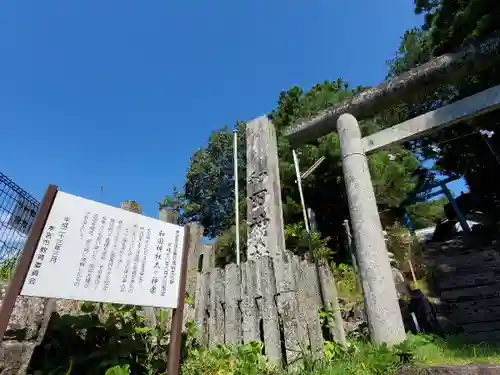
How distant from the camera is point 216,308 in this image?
368cm

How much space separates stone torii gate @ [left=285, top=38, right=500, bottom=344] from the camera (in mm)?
3855

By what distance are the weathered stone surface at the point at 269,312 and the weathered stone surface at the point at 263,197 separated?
107 mm

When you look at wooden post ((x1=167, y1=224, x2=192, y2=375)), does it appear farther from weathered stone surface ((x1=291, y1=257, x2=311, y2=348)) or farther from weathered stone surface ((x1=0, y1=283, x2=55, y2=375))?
weathered stone surface ((x1=291, y1=257, x2=311, y2=348))

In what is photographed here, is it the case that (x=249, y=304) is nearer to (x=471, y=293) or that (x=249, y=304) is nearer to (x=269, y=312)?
(x=269, y=312)

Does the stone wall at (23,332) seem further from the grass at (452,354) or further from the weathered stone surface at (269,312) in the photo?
the grass at (452,354)

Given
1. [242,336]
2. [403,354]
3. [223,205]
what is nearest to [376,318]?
[403,354]

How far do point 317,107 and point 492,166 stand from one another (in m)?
5.27

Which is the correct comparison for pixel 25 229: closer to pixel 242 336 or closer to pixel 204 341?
pixel 204 341

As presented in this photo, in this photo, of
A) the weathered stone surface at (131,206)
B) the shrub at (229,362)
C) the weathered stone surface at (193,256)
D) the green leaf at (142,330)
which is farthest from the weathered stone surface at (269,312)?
the weathered stone surface at (131,206)

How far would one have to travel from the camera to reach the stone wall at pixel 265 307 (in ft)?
10.4

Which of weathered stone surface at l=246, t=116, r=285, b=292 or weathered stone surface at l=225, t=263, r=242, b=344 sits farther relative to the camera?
weathered stone surface at l=246, t=116, r=285, b=292

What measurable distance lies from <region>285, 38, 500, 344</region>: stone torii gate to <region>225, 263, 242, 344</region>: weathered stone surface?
1.63 m

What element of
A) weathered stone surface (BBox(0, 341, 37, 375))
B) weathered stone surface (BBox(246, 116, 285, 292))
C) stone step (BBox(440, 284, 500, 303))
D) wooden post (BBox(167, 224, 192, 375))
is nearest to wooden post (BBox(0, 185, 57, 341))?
weathered stone surface (BBox(0, 341, 37, 375))

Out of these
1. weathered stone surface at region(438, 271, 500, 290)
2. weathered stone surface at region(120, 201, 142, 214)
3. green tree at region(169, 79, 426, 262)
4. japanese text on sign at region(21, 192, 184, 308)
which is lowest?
japanese text on sign at region(21, 192, 184, 308)
